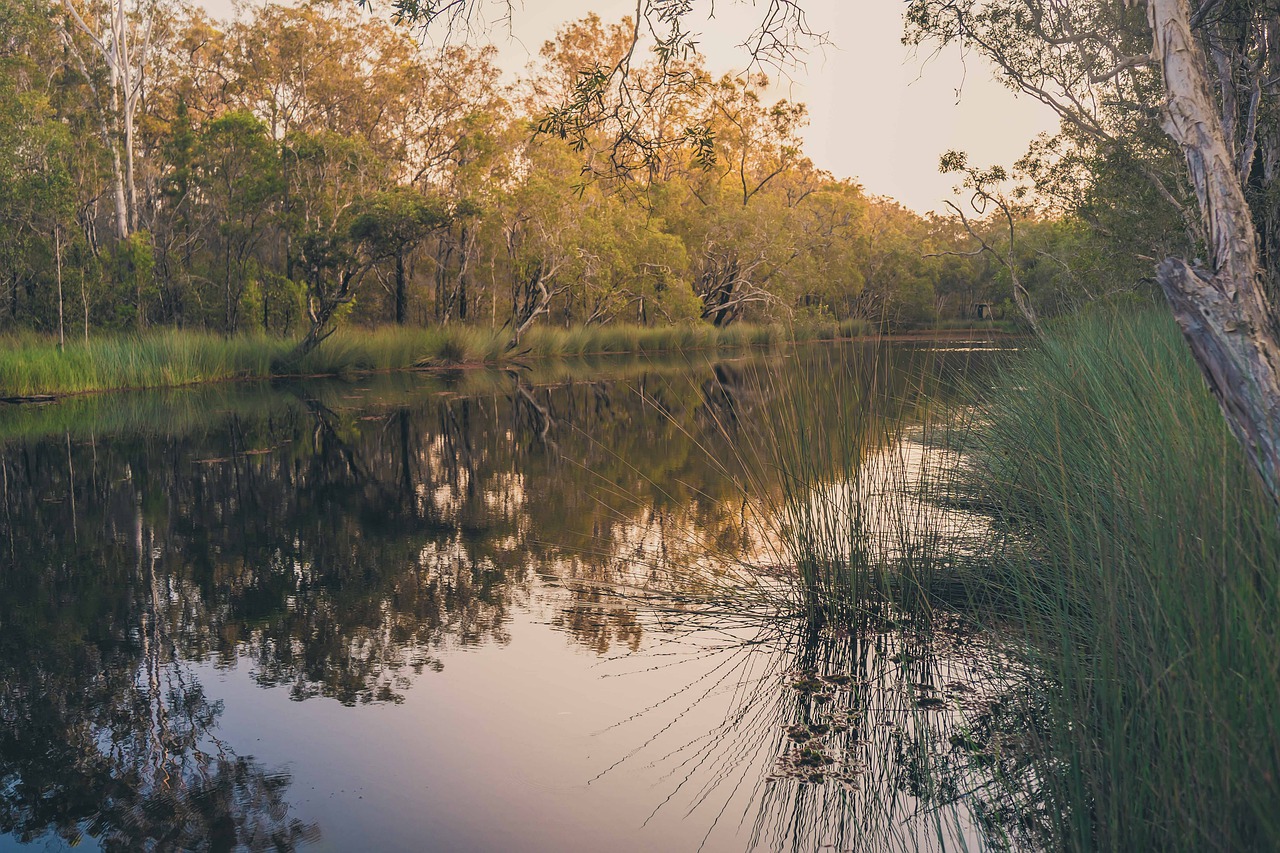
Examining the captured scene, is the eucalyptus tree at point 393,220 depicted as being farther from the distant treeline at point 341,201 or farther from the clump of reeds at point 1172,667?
the clump of reeds at point 1172,667

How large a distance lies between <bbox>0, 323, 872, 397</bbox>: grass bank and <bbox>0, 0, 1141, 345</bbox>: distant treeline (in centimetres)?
79

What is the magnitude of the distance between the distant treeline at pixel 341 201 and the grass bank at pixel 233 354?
79 centimetres

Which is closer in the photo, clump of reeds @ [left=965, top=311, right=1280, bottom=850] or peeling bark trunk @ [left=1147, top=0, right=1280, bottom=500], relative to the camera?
clump of reeds @ [left=965, top=311, right=1280, bottom=850]

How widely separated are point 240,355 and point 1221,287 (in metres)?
19.9

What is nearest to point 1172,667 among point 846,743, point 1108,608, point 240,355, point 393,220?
point 1108,608

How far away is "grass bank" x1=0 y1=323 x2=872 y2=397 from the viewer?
53.6ft

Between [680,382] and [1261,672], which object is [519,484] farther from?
[680,382]

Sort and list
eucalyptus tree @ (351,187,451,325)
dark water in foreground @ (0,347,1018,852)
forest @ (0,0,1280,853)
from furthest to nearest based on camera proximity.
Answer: eucalyptus tree @ (351,187,451,325) → dark water in foreground @ (0,347,1018,852) → forest @ (0,0,1280,853)

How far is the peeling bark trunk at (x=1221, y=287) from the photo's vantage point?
101 inches

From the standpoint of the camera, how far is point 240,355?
19922 mm

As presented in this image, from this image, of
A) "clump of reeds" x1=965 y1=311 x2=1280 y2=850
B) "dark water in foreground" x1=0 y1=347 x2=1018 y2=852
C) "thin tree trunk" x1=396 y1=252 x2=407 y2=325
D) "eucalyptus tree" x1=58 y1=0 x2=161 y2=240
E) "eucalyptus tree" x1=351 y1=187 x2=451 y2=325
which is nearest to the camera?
"clump of reeds" x1=965 y1=311 x2=1280 y2=850

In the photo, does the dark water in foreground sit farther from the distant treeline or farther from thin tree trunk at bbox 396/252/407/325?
thin tree trunk at bbox 396/252/407/325

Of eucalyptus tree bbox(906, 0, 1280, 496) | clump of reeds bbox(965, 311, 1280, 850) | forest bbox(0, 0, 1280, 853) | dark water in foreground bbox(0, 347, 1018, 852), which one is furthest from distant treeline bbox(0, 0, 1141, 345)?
clump of reeds bbox(965, 311, 1280, 850)

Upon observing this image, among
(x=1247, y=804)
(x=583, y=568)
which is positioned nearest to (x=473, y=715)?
(x=583, y=568)
